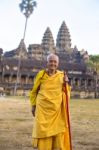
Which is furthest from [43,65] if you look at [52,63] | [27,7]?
[52,63]

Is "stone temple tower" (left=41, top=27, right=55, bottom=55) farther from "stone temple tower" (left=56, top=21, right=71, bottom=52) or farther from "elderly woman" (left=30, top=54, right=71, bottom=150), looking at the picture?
"elderly woman" (left=30, top=54, right=71, bottom=150)

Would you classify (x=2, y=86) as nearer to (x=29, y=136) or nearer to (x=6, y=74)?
(x=6, y=74)

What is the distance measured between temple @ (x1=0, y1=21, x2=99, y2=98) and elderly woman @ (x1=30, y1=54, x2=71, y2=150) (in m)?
46.3

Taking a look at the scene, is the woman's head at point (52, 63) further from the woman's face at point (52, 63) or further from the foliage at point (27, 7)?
the foliage at point (27, 7)

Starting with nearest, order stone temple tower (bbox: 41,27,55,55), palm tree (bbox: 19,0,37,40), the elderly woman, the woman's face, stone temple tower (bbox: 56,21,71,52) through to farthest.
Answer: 1. the elderly woman
2. the woman's face
3. palm tree (bbox: 19,0,37,40)
4. stone temple tower (bbox: 41,27,55,55)
5. stone temple tower (bbox: 56,21,71,52)

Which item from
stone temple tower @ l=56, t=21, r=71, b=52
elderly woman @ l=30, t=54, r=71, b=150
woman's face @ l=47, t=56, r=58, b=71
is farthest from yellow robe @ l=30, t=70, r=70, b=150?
stone temple tower @ l=56, t=21, r=71, b=52

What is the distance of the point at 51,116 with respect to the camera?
23.5ft

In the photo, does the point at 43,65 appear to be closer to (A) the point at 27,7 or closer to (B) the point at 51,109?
(A) the point at 27,7

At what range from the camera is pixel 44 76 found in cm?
746

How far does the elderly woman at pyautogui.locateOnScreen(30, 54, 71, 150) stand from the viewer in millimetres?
7129

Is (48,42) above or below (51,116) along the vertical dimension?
above

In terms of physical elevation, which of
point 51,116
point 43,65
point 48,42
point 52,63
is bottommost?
point 43,65

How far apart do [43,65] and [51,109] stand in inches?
2376

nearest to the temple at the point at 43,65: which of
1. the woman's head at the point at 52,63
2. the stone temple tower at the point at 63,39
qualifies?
the stone temple tower at the point at 63,39
